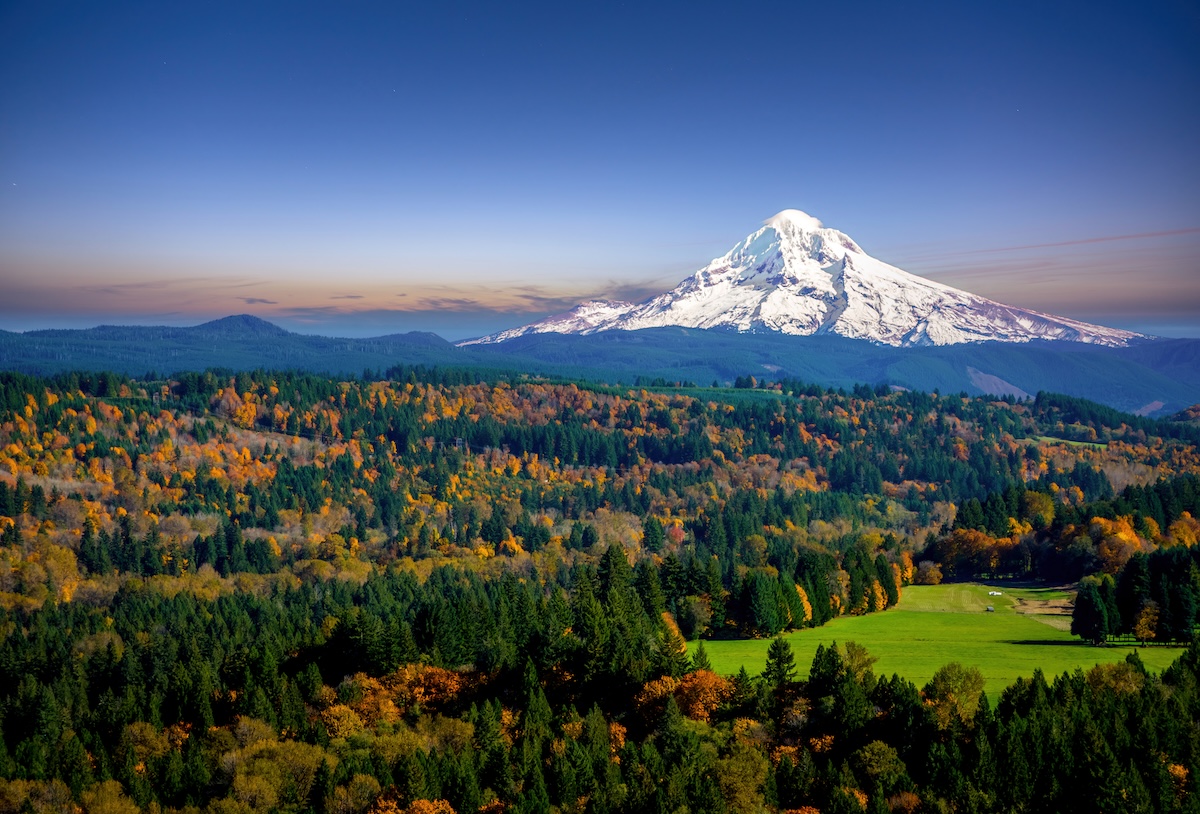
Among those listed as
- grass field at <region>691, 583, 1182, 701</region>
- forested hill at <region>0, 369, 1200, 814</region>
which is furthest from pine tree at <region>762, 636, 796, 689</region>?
grass field at <region>691, 583, 1182, 701</region>

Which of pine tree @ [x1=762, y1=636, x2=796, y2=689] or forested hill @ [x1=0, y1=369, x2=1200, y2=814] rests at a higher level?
pine tree @ [x1=762, y1=636, x2=796, y2=689]

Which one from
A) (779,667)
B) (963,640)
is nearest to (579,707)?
(779,667)

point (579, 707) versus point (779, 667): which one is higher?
point (779, 667)

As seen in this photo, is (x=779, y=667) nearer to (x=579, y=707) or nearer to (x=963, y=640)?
(x=579, y=707)

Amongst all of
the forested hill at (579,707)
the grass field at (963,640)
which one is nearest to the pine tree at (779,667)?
the forested hill at (579,707)

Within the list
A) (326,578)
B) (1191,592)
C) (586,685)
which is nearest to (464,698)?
(586,685)

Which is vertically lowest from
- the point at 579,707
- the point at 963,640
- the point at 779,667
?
the point at 579,707

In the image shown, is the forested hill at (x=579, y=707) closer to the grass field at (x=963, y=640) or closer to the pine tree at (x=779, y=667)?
the pine tree at (x=779, y=667)

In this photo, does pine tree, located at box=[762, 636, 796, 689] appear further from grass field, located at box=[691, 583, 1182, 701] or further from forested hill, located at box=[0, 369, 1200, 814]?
grass field, located at box=[691, 583, 1182, 701]
